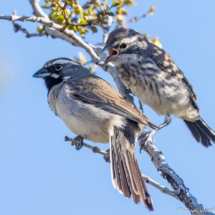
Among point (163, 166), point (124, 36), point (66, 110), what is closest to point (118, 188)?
point (163, 166)

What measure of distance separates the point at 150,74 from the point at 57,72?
72.0 inches

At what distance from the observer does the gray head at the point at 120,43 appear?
23.8ft

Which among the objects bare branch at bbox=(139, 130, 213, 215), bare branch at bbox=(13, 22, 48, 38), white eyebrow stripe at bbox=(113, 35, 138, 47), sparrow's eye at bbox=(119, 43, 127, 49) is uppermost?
bare branch at bbox=(13, 22, 48, 38)

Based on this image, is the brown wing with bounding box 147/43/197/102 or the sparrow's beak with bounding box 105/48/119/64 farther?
the brown wing with bounding box 147/43/197/102

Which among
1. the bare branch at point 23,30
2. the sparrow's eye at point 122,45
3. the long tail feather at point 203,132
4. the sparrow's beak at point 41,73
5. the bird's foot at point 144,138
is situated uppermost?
the bare branch at point 23,30

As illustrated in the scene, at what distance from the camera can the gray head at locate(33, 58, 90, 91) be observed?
7109mm

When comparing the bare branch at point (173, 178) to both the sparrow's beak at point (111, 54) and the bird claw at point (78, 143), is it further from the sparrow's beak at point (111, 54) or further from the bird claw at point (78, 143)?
the sparrow's beak at point (111, 54)

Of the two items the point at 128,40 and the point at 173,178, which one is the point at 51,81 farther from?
the point at 173,178

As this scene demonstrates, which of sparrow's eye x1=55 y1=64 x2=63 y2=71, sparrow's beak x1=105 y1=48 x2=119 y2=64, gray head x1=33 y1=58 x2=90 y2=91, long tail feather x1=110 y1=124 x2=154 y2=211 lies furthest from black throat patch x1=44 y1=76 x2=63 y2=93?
long tail feather x1=110 y1=124 x2=154 y2=211

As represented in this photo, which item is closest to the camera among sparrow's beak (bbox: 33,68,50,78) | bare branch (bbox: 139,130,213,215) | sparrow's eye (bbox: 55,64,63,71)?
bare branch (bbox: 139,130,213,215)

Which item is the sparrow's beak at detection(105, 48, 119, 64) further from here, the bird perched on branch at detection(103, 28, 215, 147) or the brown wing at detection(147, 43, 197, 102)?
the brown wing at detection(147, 43, 197, 102)

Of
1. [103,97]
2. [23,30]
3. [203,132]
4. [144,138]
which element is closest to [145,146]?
[144,138]

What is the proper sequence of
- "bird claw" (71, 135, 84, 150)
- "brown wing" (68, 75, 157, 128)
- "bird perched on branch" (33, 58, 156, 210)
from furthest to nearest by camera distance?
1. "brown wing" (68, 75, 157, 128)
2. "bird claw" (71, 135, 84, 150)
3. "bird perched on branch" (33, 58, 156, 210)

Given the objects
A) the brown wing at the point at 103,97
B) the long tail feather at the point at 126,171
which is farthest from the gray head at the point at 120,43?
the long tail feather at the point at 126,171
